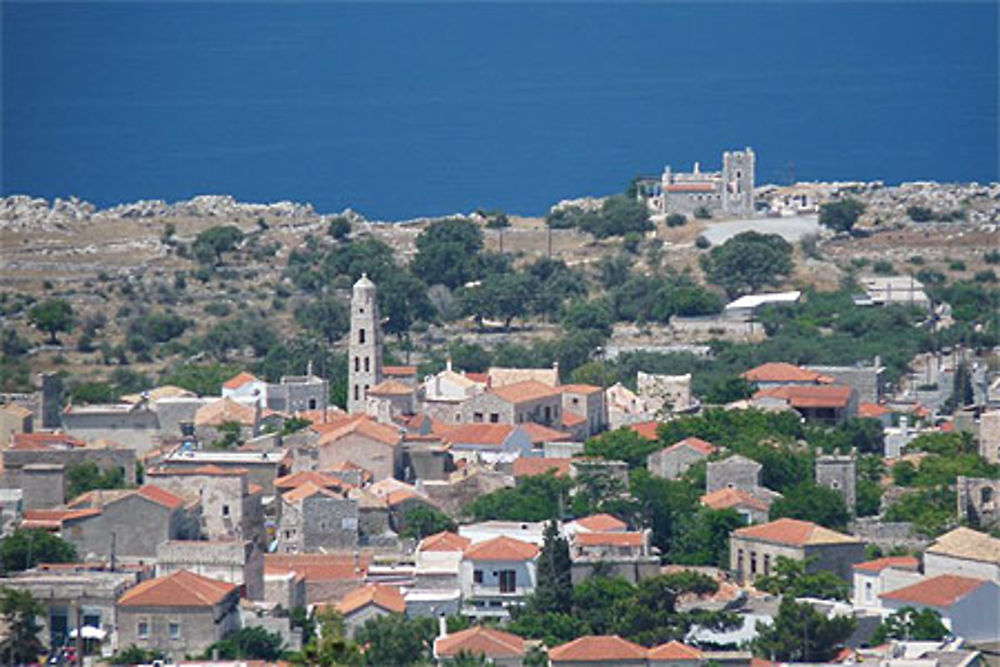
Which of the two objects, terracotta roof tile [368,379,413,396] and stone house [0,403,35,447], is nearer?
stone house [0,403,35,447]

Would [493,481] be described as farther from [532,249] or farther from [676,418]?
[532,249]

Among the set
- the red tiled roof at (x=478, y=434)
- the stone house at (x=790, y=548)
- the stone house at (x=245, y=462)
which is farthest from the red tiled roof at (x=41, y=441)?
the stone house at (x=790, y=548)

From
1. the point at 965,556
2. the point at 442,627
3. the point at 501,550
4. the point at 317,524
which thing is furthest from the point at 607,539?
the point at 965,556

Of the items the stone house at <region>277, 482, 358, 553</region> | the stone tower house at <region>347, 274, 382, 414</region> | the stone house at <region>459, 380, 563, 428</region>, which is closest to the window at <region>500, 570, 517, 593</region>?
the stone house at <region>277, 482, 358, 553</region>

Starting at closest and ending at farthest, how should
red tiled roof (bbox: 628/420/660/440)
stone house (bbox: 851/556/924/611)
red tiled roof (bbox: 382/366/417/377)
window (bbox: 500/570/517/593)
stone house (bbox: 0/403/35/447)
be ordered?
stone house (bbox: 851/556/924/611) → window (bbox: 500/570/517/593) → stone house (bbox: 0/403/35/447) → red tiled roof (bbox: 628/420/660/440) → red tiled roof (bbox: 382/366/417/377)

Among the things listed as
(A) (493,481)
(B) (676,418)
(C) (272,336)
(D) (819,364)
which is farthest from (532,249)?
(A) (493,481)

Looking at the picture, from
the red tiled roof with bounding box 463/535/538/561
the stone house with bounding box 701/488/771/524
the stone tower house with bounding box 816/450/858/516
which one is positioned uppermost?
the stone tower house with bounding box 816/450/858/516

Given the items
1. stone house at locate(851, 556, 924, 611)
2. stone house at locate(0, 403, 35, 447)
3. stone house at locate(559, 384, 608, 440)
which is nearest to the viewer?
stone house at locate(851, 556, 924, 611)

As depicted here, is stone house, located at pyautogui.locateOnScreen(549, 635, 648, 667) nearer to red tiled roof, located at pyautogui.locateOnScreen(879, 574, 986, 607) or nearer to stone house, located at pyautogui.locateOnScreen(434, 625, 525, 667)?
stone house, located at pyautogui.locateOnScreen(434, 625, 525, 667)
